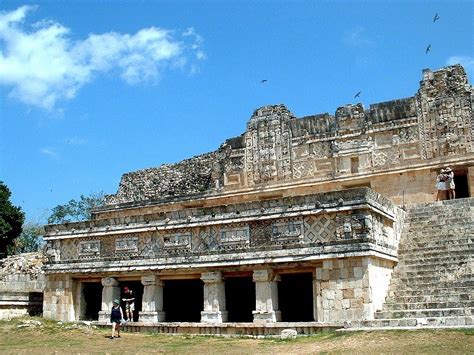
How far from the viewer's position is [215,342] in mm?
11688

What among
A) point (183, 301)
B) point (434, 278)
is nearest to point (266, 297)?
point (434, 278)

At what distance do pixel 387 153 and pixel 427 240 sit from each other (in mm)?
6124

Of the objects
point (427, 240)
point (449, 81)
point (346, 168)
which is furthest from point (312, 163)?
point (427, 240)

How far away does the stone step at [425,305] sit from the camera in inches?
432

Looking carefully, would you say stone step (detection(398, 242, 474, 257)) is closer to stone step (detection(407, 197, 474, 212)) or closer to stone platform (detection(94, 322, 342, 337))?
stone step (detection(407, 197, 474, 212))

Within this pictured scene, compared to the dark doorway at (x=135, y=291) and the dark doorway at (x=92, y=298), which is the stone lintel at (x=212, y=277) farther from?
the dark doorway at (x=92, y=298)

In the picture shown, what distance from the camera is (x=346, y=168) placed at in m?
20.1

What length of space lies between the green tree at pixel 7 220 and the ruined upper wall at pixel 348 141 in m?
9.22

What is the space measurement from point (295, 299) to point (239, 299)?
1.64m

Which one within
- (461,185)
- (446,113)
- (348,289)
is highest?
(446,113)

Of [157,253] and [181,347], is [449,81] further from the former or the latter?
[181,347]

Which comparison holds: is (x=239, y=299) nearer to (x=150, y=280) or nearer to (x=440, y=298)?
(x=150, y=280)

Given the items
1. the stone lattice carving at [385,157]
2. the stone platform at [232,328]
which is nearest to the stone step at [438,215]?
the stone lattice carving at [385,157]

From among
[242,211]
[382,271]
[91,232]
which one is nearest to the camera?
[382,271]
